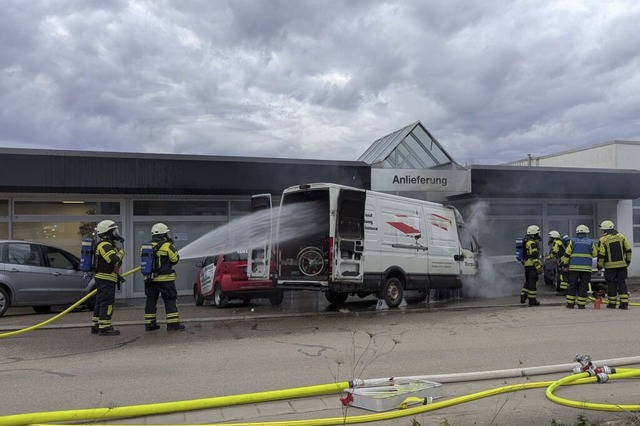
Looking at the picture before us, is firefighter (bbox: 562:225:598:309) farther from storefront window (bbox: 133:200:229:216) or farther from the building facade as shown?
storefront window (bbox: 133:200:229:216)

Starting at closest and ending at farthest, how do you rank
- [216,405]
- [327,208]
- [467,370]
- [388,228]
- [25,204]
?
[216,405] → [467,370] → [327,208] → [388,228] → [25,204]

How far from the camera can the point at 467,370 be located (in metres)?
6.35

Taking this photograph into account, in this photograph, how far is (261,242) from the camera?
11.7 meters

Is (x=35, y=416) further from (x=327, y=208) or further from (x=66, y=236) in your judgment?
(x=66, y=236)

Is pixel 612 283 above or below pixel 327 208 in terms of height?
below

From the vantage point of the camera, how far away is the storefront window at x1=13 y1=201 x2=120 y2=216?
14633 millimetres

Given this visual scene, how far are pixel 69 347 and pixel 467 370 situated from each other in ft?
18.8

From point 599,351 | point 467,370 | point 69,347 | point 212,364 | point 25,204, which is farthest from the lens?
point 25,204

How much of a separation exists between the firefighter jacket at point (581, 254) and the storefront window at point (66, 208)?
1186 cm

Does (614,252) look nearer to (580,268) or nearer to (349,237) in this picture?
(580,268)

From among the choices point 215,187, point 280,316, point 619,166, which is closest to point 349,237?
point 280,316

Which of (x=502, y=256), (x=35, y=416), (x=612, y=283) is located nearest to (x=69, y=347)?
(x=35, y=416)

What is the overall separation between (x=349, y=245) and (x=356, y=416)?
253 inches

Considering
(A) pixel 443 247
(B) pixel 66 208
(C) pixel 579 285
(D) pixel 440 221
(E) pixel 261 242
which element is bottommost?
(C) pixel 579 285
